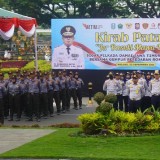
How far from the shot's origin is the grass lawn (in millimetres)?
11359

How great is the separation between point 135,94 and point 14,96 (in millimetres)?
4360

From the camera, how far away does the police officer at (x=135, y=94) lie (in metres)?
17.7

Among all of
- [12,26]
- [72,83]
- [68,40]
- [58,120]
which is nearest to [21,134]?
[58,120]

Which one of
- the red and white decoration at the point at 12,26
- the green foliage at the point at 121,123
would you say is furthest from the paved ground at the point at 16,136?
the red and white decoration at the point at 12,26

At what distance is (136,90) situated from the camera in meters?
17.8

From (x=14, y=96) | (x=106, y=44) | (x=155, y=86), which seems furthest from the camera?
(x=106, y=44)

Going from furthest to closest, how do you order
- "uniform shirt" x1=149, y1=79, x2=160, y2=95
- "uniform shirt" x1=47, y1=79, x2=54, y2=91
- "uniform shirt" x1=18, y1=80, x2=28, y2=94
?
"uniform shirt" x1=47, y1=79, x2=54, y2=91 < "uniform shirt" x1=18, y1=80, x2=28, y2=94 < "uniform shirt" x1=149, y1=79, x2=160, y2=95

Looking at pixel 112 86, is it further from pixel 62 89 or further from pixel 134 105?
pixel 62 89

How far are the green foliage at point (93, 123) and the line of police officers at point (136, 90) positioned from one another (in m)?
4.06

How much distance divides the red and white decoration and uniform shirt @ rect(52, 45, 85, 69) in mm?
4346

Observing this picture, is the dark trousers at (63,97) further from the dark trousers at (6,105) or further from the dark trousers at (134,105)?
the dark trousers at (134,105)

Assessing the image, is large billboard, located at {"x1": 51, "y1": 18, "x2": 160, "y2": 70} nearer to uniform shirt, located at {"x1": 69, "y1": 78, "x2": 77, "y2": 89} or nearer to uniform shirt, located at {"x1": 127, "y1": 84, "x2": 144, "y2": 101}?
uniform shirt, located at {"x1": 69, "y1": 78, "x2": 77, "y2": 89}

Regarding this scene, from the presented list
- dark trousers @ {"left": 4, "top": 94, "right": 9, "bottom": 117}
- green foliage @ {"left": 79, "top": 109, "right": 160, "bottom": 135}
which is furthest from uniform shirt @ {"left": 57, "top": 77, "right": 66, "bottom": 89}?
green foliage @ {"left": 79, "top": 109, "right": 160, "bottom": 135}

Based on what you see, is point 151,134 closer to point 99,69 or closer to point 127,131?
point 127,131
